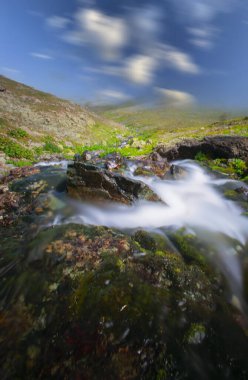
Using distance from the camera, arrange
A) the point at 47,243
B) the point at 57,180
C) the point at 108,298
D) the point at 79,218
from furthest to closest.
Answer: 1. the point at 57,180
2. the point at 79,218
3. the point at 47,243
4. the point at 108,298

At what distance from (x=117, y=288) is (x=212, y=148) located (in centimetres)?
1715

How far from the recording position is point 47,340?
14.2ft

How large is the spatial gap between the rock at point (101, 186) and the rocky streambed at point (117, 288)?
0.16 ft

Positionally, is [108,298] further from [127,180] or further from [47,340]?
[127,180]

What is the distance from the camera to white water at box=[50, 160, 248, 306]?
7078mm

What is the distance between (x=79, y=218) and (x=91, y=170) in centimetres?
252

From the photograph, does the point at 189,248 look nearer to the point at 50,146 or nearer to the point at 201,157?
the point at 201,157

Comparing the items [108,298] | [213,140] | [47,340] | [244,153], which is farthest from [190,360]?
[213,140]

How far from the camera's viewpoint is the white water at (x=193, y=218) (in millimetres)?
7078

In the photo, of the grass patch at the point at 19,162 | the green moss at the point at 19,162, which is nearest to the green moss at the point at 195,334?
the grass patch at the point at 19,162

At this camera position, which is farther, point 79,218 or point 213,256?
point 79,218

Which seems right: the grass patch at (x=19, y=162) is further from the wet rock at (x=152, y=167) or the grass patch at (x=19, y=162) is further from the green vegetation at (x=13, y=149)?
the wet rock at (x=152, y=167)

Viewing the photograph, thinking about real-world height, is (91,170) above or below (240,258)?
above

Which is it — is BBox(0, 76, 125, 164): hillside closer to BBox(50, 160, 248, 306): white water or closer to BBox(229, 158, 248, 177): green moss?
BBox(50, 160, 248, 306): white water
